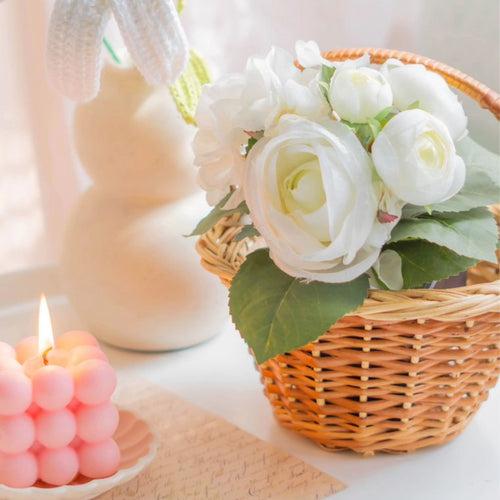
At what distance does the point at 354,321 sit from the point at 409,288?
49 millimetres

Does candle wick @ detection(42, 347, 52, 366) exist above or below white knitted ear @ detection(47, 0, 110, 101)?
below

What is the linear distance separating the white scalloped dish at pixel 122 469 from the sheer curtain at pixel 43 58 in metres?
0.47

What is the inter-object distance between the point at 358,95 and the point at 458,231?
0.38ft

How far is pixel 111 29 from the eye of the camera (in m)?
1.03

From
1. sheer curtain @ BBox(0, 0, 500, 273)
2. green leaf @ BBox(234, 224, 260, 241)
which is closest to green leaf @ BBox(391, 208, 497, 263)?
green leaf @ BBox(234, 224, 260, 241)

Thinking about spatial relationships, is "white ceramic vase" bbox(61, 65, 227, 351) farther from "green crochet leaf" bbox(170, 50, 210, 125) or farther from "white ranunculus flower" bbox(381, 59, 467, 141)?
"white ranunculus flower" bbox(381, 59, 467, 141)

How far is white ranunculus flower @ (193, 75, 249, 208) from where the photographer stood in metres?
0.62

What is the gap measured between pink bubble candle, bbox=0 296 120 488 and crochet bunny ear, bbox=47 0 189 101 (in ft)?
0.77

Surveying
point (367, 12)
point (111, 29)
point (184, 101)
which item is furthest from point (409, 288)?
point (367, 12)

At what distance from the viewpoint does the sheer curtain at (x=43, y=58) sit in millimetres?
1040

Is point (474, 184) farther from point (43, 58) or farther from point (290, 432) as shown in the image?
point (43, 58)

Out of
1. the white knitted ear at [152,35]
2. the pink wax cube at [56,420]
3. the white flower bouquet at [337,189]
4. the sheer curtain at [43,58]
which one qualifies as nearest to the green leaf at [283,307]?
the white flower bouquet at [337,189]

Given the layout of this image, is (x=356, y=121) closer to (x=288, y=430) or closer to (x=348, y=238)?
(x=348, y=238)

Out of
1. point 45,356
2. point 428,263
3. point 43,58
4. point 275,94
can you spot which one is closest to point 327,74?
point 275,94
